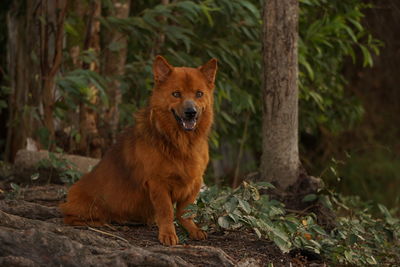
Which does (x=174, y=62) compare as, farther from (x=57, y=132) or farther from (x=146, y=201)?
(x=146, y=201)

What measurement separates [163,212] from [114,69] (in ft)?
14.7

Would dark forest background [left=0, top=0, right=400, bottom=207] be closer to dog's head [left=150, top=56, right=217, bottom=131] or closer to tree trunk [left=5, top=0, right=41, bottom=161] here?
tree trunk [left=5, top=0, right=41, bottom=161]

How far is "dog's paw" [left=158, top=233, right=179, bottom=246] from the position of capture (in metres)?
4.72

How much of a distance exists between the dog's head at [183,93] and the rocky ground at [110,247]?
933 mm

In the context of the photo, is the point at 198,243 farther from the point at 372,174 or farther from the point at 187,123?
the point at 372,174

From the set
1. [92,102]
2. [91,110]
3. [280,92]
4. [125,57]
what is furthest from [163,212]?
[125,57]

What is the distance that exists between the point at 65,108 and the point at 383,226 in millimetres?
4201

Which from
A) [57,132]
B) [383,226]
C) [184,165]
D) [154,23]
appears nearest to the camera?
[184,165]

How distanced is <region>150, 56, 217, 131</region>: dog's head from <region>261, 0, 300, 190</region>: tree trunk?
3.76 feet

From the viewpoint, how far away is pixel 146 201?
5129 millimetres

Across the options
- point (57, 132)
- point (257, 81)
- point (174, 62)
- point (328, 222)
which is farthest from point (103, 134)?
point (328, 222)

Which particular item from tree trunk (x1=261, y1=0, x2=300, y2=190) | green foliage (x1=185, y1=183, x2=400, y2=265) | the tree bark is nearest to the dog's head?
green foliage (x1=185, y1=183, x2=400, y2=265)

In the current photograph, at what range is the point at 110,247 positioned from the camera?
435 cm

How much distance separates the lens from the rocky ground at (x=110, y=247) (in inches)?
149
